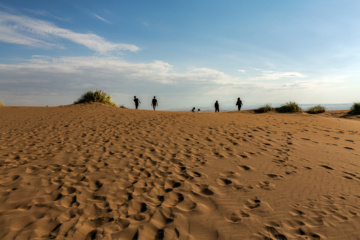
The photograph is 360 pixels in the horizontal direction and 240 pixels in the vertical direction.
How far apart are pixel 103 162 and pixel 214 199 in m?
3.50

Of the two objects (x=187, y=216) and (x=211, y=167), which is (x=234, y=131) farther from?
(x=187, y=216)

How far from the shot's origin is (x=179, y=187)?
4895 millimetres

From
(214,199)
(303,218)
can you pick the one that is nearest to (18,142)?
(214,199)

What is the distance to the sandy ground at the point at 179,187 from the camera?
3.51 m

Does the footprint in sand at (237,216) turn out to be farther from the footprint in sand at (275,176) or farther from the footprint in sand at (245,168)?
the footprint in sand at (245,168)

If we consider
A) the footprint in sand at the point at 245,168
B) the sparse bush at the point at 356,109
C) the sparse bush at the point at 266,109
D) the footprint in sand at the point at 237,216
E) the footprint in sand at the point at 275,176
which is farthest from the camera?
the sparse bush at the point at 266,109

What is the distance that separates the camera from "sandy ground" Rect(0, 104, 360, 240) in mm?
3508

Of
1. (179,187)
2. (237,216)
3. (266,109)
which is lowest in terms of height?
(237,216)

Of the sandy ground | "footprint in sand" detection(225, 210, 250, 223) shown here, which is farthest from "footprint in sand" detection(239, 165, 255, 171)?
"footprint in sand" detection(225, 210, 250, 223)

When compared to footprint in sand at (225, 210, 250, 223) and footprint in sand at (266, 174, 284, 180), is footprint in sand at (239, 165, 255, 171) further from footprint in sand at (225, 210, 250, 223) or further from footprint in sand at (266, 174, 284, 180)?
footprint in sand at (225, 210, 250, 223)

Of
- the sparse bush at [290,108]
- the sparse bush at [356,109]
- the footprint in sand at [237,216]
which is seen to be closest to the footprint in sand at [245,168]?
the footprint in sand at [237,216]

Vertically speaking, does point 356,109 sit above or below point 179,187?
above

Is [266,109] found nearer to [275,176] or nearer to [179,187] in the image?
[275,176]

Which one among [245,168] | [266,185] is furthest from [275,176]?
[245,168]
